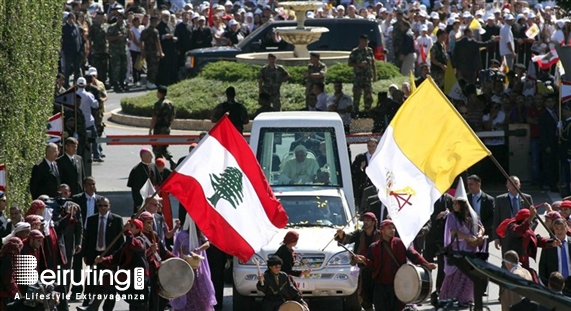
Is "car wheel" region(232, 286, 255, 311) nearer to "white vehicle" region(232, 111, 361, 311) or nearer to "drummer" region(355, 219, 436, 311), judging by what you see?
"white vehicle" region(232, 111, 361, 311)

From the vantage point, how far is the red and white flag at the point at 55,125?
22.1 m

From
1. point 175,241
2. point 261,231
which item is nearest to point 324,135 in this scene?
point 175,241

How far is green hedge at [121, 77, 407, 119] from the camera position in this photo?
97.7ft

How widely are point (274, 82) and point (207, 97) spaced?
12.5 feet

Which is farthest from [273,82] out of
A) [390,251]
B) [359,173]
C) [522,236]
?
[390,251]

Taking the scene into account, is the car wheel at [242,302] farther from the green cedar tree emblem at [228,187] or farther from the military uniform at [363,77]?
the military uniform at [363,77]

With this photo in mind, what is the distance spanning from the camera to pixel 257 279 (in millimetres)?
16391

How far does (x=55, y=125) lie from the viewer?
22266mm

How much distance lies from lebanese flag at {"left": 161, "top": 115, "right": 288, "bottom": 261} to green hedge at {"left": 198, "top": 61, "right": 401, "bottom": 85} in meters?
16.0

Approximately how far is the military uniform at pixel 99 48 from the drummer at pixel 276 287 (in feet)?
70.7

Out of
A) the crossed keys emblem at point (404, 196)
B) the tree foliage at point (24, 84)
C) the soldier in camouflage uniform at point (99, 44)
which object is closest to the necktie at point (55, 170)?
the tree foliage at point (24, 84)

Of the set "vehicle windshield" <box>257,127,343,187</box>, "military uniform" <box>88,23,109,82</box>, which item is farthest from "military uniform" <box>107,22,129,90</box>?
"vehicle windshield" <box>257,127,343,187</box>

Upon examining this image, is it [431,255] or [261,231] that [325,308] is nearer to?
[431,255]

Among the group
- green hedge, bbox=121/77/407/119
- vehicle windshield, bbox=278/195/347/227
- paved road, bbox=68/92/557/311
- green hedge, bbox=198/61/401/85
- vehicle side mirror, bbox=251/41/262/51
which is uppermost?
vehicle windshield, bbox=278/195/347/227
